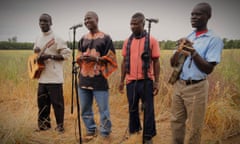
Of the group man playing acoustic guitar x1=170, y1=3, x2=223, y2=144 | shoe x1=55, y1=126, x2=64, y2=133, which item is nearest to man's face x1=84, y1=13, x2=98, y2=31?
man playing acoustic guitar x1=170, y1=3, x2=223, y2=144

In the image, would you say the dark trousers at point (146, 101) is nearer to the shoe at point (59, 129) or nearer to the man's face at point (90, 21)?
the man's face at point (90, 21)

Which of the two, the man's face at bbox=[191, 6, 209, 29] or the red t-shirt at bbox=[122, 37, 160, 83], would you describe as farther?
the red t-shirt at bbox=[122, 37, 160, 83]

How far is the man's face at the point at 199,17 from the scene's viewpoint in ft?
7.45

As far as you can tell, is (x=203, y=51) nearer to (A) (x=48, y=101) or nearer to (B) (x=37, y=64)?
(B) (x=37, y=64)

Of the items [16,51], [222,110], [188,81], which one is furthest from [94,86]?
[16,51]

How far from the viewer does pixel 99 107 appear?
3.17 meters

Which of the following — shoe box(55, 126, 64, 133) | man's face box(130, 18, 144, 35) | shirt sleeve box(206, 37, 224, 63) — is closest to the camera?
shirt sleeve box(206, 37, 224, 63)

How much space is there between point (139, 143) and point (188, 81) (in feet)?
3.72

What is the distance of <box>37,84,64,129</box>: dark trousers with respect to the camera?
348cm

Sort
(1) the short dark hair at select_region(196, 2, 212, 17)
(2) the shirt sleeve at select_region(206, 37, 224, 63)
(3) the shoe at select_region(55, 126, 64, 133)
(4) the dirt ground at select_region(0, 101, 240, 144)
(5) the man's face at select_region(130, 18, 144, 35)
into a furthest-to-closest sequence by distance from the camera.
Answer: (3) the shoe at select_region(55, 126, 64, 133), (4) the dirt ground at select_region(0, 101, 240, 144), (5) the man's face at select_region(130, 18, 144, 35), (1) the short dark hair at select_region(196, 2, 212, 17), (2) the shirt sleeve at select_region(206, 37, 224, 63)

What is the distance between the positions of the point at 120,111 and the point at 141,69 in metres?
2.14

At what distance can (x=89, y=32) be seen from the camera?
3178 mm

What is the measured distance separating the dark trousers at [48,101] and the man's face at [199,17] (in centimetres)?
208

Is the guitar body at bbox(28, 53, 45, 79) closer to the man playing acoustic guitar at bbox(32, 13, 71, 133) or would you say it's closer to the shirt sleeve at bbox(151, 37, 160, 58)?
the man playing acoustic guitar at bbox(32, 13, 71, 133)
